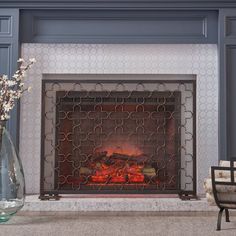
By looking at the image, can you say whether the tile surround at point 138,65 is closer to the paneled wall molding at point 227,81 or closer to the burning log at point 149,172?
the paneled wall molding at point 227,81

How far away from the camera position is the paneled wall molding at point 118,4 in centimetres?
441

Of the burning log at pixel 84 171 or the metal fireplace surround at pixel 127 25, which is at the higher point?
the metal fireplace surround at pixel 127 25

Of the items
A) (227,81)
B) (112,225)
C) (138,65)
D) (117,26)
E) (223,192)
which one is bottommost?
(112,225)

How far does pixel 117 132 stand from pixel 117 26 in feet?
2.95

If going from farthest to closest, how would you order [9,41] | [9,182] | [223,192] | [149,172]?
[149,172], [9,41], [9,182], [223,192]

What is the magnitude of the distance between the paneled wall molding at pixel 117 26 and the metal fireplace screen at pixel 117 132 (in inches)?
15.4

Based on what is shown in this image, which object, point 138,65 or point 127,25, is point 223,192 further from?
point 127,25

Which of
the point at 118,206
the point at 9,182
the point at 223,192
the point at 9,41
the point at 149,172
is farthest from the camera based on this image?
the point at 149,172

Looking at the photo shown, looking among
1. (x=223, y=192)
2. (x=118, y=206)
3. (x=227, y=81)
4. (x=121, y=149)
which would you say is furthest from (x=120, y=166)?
(x=223, y=192)

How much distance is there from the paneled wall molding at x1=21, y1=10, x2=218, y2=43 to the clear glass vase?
1154 mm

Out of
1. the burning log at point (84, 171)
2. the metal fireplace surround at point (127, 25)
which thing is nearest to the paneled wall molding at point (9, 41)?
the metal fireplace surround at point (127, 25)

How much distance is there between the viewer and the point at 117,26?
14.8 feet

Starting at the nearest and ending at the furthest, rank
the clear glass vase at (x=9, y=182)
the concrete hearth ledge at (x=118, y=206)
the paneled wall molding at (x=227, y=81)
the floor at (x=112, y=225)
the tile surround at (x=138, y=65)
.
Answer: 1. the floor at (x=112, y=225)
2. the clear glass vase at (x=9, y=182)
3. the concrete hearth ledge at (x=118, y=206)
4. the paneled wall molding at (x=227, y=81)
5. the tile surround at (x=138, y=65)

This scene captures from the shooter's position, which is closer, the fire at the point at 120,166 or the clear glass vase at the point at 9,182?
the clear glass vase at the point at 9,182
